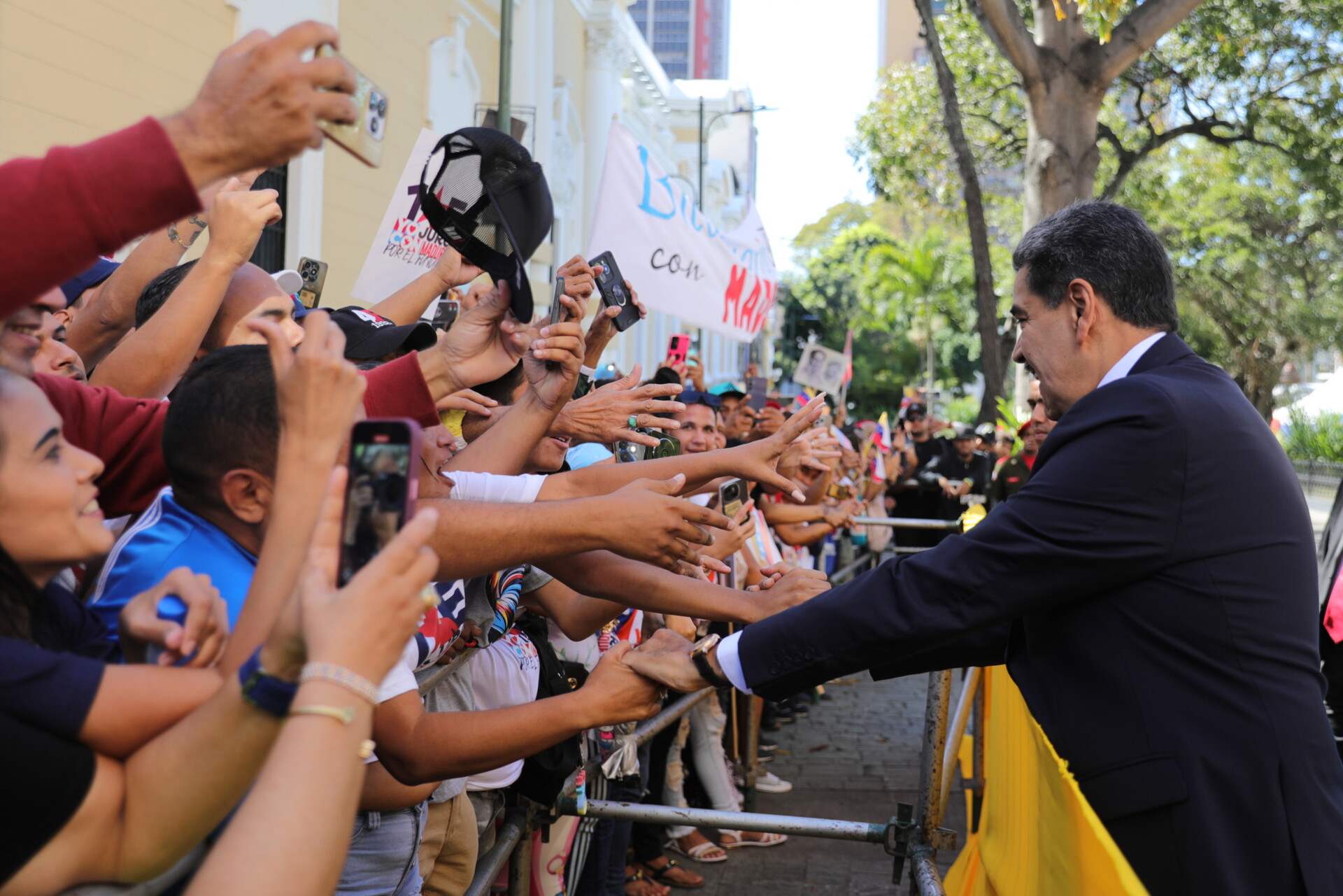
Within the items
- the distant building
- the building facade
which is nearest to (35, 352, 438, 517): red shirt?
the building facade

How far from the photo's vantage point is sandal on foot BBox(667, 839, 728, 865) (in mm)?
5746

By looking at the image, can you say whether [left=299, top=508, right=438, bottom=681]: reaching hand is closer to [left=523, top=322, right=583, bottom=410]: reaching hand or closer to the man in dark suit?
the man in dark suit

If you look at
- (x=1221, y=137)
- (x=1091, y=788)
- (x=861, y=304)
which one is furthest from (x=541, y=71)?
(x=861, y=304)

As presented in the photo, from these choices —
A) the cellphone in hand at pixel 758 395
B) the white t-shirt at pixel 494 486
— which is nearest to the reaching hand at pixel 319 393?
the white t-shirt at pixel 494 486

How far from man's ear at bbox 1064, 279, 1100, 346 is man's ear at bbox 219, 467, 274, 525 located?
197 centimetres

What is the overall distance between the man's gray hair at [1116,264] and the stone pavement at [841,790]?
11.2 feet

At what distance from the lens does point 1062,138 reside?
12172mm

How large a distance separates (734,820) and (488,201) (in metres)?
1.89

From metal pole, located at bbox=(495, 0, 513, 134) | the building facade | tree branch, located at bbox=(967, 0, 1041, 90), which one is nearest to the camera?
the building facade

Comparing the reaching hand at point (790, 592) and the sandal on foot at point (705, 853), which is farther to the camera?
the sandal on foot at point (705, 853)

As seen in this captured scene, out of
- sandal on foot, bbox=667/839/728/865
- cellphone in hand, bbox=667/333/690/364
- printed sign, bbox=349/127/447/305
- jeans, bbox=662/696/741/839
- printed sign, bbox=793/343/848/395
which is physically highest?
printed sign, bbox=793/343/848/395

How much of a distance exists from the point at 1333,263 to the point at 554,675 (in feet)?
109

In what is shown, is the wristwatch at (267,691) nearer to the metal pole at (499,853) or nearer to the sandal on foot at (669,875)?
the metal pole at (499,853)

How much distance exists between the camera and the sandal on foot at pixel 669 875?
212 inches
